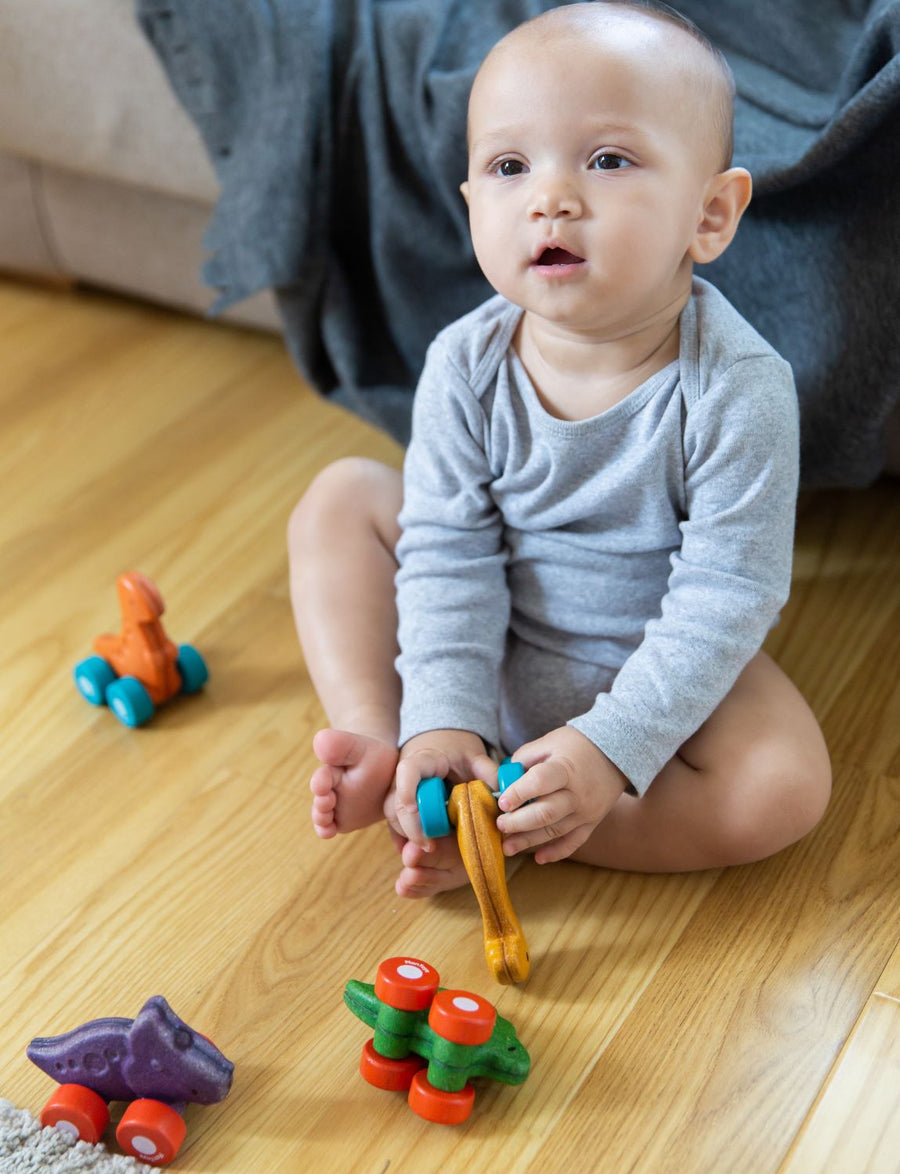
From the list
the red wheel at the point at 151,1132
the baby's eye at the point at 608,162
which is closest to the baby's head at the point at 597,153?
the baby's eye at the point at 608,162

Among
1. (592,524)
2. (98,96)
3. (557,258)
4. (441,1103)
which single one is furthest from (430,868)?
(98,96)

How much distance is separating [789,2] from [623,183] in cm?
49

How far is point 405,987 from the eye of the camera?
74cm

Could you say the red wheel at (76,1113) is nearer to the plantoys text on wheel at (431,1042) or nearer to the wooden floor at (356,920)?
Answer: the wooden floor at (356,920)

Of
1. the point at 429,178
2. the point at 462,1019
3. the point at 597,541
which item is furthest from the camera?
the point at 429,178

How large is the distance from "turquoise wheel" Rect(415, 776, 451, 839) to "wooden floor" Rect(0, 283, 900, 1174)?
9cm

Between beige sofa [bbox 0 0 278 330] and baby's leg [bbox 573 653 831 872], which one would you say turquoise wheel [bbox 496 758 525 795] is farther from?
beige sofa [bbox 0 0 278 330]

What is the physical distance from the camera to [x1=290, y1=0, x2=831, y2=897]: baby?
2.62ft

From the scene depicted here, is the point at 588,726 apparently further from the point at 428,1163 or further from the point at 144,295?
the point at 144,295

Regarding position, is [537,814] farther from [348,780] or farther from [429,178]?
→ [429,178]

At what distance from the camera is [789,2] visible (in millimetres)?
1152

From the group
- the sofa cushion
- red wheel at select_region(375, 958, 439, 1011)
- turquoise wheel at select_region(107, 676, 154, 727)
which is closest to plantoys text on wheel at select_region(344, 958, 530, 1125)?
red wheel at select_region(375, 958, 439, 1011)

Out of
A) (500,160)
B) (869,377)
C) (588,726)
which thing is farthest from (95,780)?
(869,377)

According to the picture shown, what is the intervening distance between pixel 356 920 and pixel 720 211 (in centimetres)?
53
